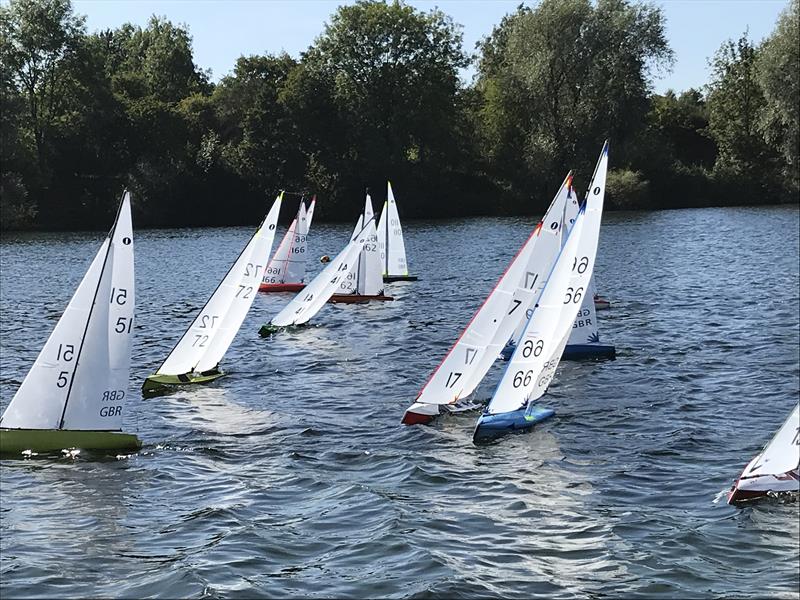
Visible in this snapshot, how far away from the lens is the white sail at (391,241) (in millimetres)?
47875

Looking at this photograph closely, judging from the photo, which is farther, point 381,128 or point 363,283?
point 381,128

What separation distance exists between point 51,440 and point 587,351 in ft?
48.2

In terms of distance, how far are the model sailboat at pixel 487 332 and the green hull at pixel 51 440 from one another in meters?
5.99

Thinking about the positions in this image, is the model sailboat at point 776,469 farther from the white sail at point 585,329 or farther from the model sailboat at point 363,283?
the model sailboat at point 363,283

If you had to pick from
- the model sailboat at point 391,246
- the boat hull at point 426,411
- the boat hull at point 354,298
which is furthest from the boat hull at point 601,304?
the boat hull at point 426,411

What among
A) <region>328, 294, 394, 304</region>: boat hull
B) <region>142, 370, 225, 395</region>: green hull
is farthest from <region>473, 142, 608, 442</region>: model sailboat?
<region>328, 294, 394, 304</region>: boat hull

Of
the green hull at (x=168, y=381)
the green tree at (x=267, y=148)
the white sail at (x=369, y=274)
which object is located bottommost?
the green hull at (x=168, y=381)

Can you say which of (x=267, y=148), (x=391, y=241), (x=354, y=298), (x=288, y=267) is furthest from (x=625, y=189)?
(x=354, y=298)

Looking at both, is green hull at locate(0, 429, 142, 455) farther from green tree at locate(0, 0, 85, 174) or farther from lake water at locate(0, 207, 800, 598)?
green tree at locate(0, 0, 85, 174)

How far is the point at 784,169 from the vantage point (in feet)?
290

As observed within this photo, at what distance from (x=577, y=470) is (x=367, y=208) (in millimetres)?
26393

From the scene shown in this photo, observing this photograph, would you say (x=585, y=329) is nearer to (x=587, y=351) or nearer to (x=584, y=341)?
(x=584, y=341)

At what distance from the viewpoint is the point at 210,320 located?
25.9 metres

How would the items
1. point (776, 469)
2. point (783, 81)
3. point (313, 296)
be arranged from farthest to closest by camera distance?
1. point (783, 81)
2. point (313, 296)
3. point (776, 469)
